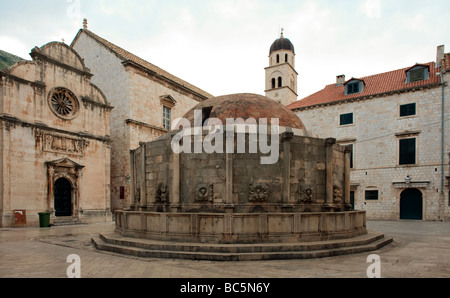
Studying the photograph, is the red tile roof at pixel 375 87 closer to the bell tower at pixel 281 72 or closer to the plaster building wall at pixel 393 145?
the plaster building wall at pixel 393 145

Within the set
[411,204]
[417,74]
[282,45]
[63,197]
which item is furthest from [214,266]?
[282,45]

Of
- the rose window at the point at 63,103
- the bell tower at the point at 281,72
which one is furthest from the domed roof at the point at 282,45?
the rose window at the point at 63,103

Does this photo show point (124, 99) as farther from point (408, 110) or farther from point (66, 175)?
point (408, 110)

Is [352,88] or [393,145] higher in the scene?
[352,88]

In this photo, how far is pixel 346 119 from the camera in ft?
96.3

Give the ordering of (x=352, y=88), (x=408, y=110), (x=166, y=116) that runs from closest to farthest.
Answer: (x=408, y=110)
(x=352, y=88)
(x=166, y=116)

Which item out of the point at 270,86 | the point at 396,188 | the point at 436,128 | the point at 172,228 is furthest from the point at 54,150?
the point at 270,86

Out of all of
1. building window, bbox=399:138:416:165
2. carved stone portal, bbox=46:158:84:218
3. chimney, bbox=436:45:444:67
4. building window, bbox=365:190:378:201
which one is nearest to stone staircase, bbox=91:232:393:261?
carved stone portal, bbox=46:158:84:218

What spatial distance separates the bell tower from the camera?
46.8 meters

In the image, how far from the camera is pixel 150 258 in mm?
8742

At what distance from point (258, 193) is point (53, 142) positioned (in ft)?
56.0

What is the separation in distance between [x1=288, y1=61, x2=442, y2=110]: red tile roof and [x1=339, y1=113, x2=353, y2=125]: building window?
1.55m

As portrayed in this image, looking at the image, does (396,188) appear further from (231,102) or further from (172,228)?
(172,228)
